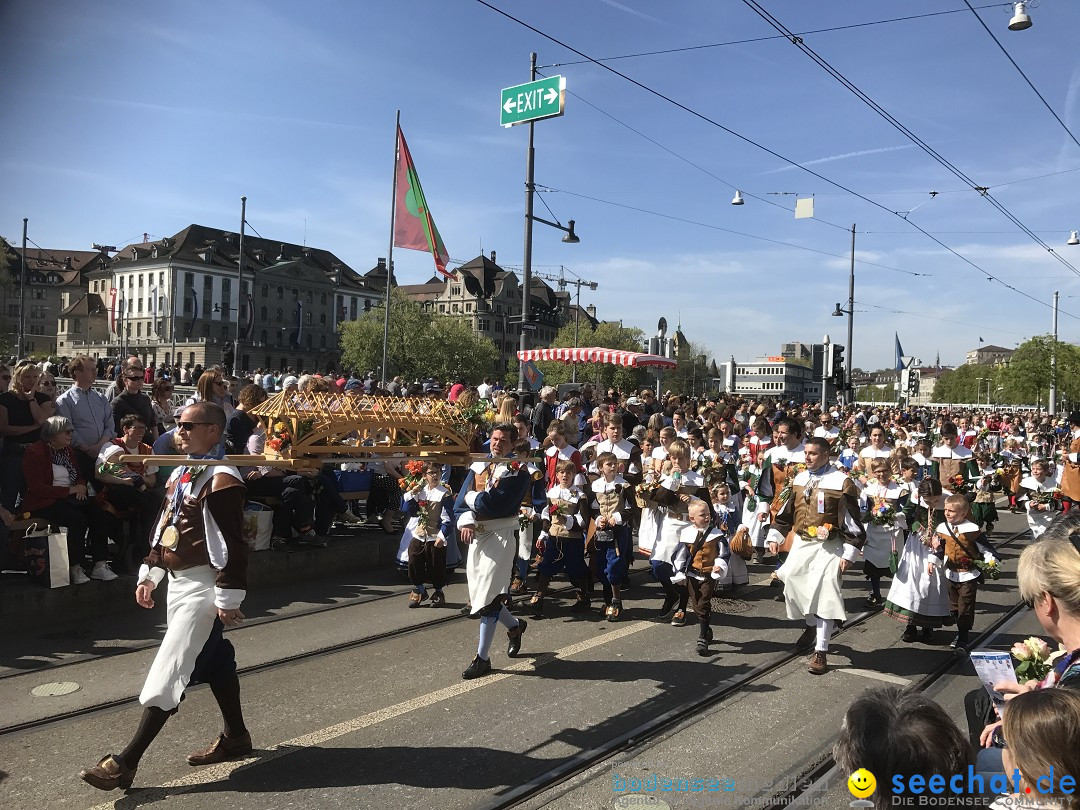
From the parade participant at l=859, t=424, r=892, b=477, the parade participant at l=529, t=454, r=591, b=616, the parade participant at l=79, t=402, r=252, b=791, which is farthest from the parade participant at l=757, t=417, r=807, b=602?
the parade participant at l=79, t=402, r=252, b=791

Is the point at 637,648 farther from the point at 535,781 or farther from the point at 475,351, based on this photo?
the point at 475,351

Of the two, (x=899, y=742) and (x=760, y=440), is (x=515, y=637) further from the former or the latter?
(x=760, y=440)

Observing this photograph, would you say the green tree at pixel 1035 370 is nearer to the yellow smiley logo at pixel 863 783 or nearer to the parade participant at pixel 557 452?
the parade participant at pixel 557 452

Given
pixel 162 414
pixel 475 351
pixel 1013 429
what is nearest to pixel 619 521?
pixel 162 414

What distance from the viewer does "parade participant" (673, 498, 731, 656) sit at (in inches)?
293

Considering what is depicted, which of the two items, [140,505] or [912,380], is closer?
[140,505]

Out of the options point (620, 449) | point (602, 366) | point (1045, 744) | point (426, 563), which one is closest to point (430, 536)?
point (426, 563)

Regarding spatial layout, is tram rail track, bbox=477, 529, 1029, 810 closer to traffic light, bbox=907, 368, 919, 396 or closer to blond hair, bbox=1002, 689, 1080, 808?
blond hair, bbox=1002, 689, 1080, 808

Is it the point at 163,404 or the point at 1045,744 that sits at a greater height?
the point at 163,404

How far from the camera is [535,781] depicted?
183 inches

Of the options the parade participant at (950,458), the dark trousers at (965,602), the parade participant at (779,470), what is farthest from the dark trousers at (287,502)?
the parade participant at (950,458)

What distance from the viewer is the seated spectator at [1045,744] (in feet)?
7.10

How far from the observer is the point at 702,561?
7.61 m

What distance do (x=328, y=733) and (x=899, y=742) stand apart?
3.88 metres
